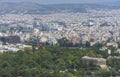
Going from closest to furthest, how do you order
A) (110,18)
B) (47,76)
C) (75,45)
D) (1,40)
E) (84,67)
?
(47,76) < (84,67) < (75,45) < (1,40) < (110,18)

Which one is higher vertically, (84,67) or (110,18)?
(84,67)

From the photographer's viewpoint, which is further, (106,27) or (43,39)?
(106,27)

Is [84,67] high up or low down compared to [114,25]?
up

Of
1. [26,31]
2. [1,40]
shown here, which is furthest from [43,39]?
[26,31]

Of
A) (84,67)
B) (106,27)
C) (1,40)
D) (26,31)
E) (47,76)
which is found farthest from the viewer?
(106,27)

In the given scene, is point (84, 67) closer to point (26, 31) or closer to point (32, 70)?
point (32, 70)

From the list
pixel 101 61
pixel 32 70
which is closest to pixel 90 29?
pixel 101 61

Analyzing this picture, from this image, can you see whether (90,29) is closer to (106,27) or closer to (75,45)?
(106,27)

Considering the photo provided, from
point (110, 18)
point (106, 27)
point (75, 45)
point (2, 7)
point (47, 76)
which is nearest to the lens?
point (47, 76)

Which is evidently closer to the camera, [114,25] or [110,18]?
[114,25]
